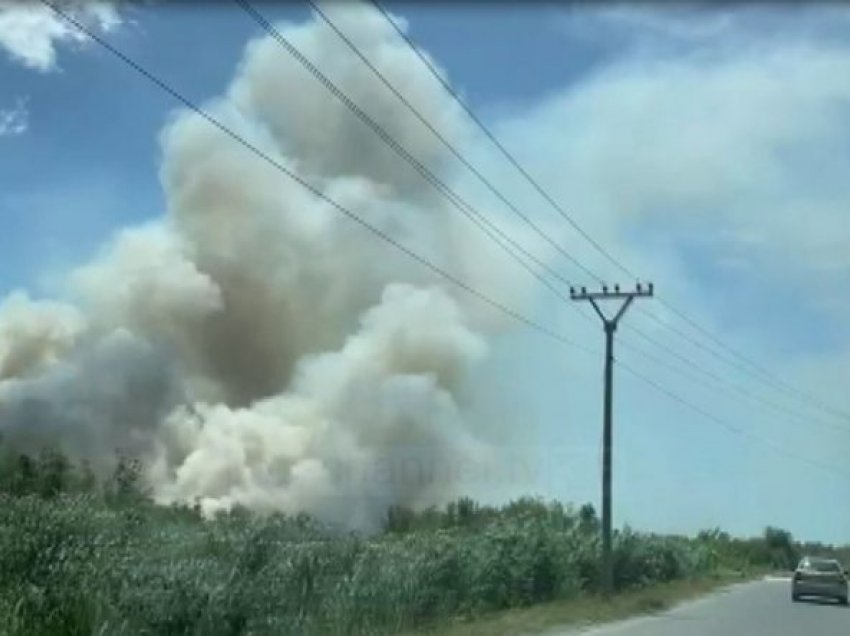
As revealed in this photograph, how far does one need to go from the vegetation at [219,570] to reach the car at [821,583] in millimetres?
12413

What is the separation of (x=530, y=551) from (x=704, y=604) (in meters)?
7.52

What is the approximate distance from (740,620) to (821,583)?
53.4 feet

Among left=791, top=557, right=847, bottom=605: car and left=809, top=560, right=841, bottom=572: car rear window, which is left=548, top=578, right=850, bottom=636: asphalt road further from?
left=809, top=560, right=841, bottom=572: car rear window

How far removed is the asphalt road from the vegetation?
3700 mm

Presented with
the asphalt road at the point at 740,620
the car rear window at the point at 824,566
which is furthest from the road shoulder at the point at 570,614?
the car rear window at the point at 824,566

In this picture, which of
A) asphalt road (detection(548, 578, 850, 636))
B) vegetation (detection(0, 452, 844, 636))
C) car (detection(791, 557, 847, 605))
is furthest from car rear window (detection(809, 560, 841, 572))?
vegetation (detection(0, 452, 844, 636))

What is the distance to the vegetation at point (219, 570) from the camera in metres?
18.0

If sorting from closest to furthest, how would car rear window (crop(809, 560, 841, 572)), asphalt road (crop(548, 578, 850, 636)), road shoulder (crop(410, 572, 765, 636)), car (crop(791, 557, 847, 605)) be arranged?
road shoulder (crop(410, 572, 765, 636)) < asphalt road (crop(548, 578, 850, 636)) < car (crop(791, 557, 847, 605)) < car rear window (crop(809, 560, 841, 572))

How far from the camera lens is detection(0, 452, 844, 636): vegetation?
18047mm

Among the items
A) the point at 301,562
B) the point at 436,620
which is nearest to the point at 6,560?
the point at 301,562

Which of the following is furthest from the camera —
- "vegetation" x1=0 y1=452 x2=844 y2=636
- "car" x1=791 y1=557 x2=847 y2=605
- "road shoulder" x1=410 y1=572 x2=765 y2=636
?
"car" x1=791 y1=557 x2=847 y2=605

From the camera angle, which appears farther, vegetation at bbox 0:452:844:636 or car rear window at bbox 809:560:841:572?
car rear window at bbox 809:560:841:572

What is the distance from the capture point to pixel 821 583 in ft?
155

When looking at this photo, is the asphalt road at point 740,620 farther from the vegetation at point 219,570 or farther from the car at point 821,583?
the vegetation at point 219,570
